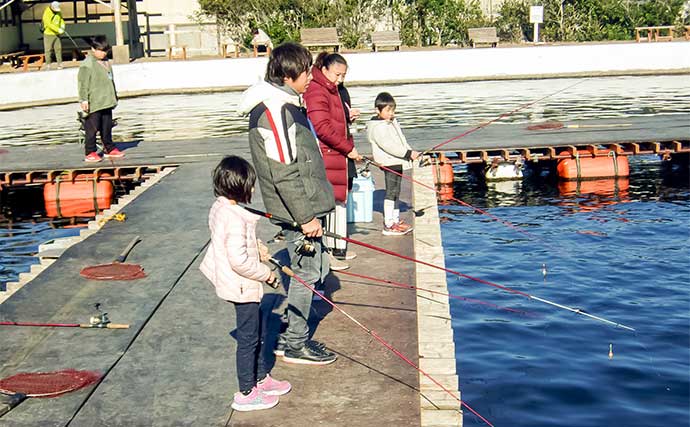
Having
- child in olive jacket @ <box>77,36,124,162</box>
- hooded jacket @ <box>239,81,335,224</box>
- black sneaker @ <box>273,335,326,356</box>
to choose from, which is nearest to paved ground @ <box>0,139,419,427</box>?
black sneaker @ <box>273,335,326,356</box>

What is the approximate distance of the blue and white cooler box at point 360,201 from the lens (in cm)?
1202

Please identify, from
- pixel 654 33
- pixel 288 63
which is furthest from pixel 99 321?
pixel 654 33

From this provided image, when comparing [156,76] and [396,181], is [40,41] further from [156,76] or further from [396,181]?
[396,181]

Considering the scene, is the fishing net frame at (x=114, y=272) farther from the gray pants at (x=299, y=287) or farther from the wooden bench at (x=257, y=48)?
the wooden bench at (x=257, y=48)

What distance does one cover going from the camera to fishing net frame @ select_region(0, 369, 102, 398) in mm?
7047

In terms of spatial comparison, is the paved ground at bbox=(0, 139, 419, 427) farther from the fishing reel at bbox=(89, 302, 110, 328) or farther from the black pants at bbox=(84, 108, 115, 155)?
the black pants at bbox=(84, 108, 115, 155)

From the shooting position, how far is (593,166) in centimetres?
1986

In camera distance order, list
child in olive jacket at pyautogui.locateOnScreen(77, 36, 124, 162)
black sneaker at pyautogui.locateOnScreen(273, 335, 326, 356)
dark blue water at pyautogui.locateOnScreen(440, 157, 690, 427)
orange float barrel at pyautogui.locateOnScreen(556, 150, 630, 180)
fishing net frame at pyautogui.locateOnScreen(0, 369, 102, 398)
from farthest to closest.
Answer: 1. orange float barrel at pyautogui.locateOnScreen(556, 150, 630, 180)
2. child in olive jacket at pyautogui.locateOnScreen(77, 36, 124, 162)
3. dark blue water at pyautogui.locateOnScreen(440, 157, 690, 427)
4. black sneaker at pyautogui.locateOnScreen(273, 335, 326, 356)
5. fishing net frame at pyautogui.locateOnScreen(0, 369, 102, 398)

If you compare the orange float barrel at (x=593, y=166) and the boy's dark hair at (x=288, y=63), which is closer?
the boy's dark hair at (x=288, y=63)

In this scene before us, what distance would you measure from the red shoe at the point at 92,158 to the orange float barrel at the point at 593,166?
8.74 m

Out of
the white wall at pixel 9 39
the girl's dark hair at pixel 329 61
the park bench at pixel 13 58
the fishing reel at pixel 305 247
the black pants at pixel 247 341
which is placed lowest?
the black pants at pixel 247 341

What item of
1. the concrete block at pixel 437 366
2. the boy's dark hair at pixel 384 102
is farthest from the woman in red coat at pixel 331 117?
the concrete block at pixel 437 366

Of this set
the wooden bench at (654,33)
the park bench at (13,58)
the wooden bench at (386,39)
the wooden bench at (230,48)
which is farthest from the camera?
the wooden bench at (654,33)

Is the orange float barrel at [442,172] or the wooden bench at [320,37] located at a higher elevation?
the wooden bench at [320,37]
